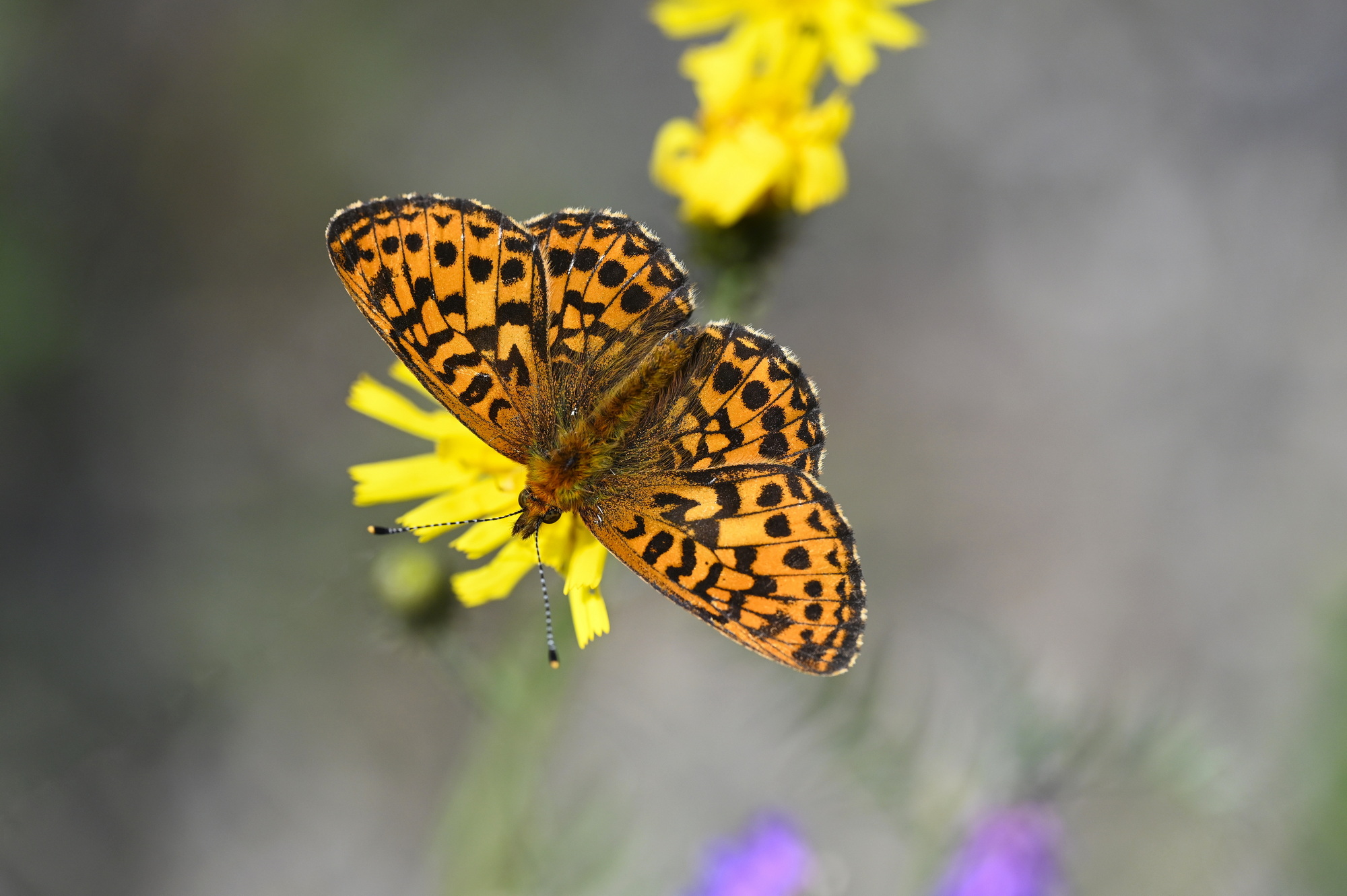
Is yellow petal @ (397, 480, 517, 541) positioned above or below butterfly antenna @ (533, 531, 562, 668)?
above

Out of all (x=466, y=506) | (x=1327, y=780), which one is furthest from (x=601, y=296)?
(x=1327, y=780)

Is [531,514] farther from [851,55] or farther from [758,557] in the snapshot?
[851,55]

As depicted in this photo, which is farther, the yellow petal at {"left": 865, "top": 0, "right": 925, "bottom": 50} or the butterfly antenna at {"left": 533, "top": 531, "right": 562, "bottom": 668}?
the yellow petal at {"left": 865, "top": 0, "right": 925, "bottom": 50}

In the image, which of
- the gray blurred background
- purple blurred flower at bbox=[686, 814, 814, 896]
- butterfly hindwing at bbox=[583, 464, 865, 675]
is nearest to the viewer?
butterfly hindwing at bbox=[583, 464, 865, 675]

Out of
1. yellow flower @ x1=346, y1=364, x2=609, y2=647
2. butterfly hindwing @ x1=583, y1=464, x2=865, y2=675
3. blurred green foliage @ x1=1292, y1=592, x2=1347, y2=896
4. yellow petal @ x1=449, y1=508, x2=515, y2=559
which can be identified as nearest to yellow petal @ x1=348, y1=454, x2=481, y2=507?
yellow flower @ x1=346, y1=364, x2=609, y2=647

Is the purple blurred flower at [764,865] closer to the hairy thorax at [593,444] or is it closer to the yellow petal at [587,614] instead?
the yellow petal at [587,614]

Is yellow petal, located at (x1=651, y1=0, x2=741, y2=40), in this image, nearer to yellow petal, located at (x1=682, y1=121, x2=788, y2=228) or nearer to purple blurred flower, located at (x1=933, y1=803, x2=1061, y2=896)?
yellow petal, located at (x1=682, y1=121, x2=788, y2=228)
